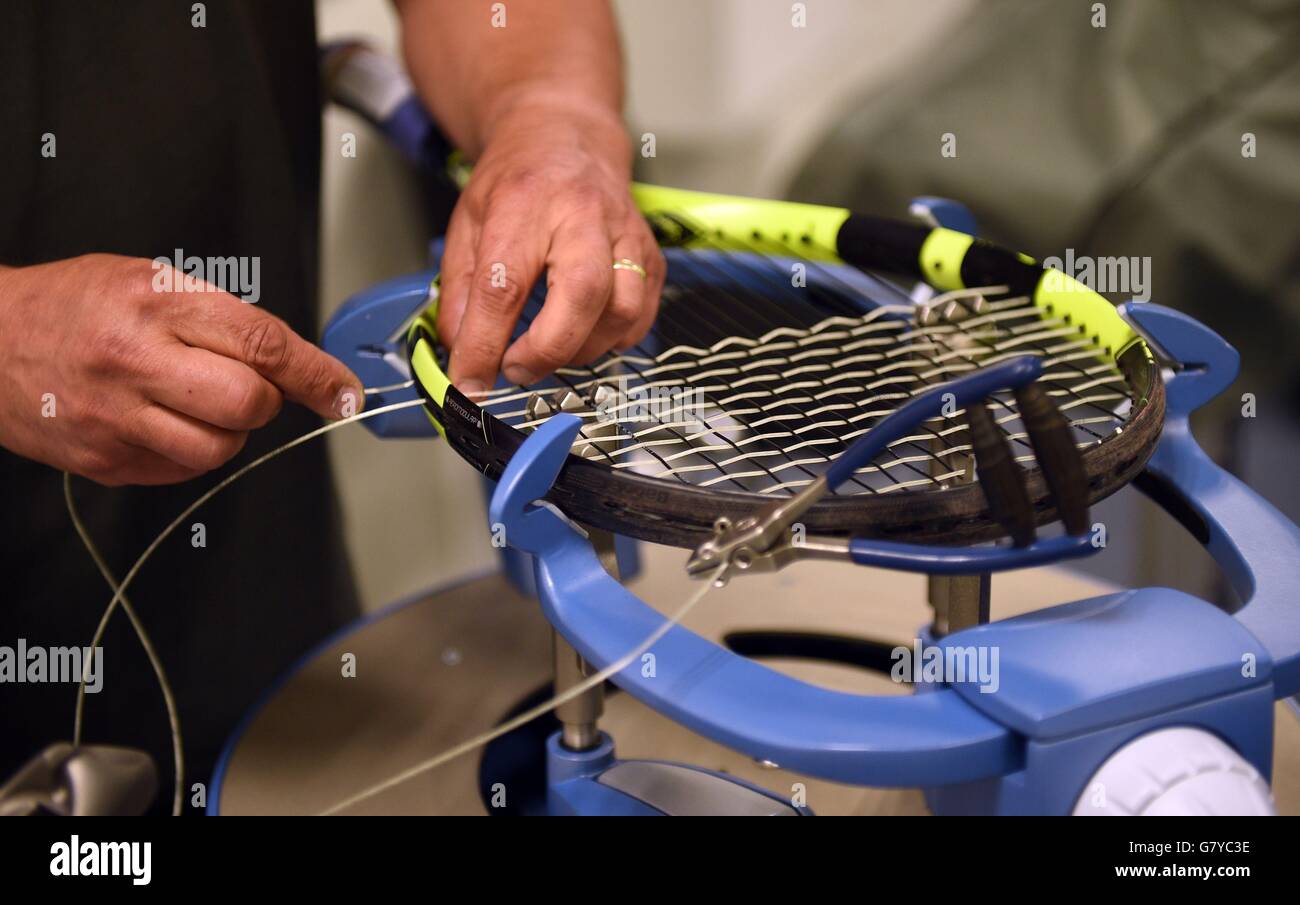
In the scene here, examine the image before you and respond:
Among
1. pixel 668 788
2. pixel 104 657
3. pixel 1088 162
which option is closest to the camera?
pixel 668 788

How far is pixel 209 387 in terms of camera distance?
50 cm

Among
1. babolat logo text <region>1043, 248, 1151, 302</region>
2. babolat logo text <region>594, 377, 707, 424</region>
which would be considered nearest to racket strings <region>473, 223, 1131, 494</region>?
babolat logo text <region>594, 377, 707, 424</region>

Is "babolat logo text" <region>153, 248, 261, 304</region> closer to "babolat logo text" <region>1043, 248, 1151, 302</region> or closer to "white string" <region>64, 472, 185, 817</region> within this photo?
"white string" <region>64, 472, 185, 817</region>

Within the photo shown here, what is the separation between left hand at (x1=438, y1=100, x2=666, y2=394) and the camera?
567mm

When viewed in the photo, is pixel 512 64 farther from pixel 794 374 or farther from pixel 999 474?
pixel 999 474

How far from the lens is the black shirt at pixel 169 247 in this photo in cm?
69

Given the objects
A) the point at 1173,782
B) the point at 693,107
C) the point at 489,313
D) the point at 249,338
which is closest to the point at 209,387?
the point at 249,338

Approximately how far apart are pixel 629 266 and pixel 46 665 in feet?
1.44

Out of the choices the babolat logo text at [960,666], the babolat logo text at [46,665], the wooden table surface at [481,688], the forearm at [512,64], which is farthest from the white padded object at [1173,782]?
the babolat logo text at [46,665]

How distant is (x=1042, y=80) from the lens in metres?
1.32
